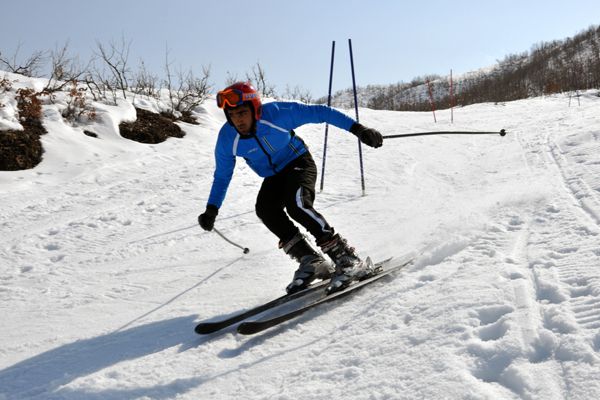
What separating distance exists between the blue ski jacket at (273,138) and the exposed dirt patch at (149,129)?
6.96m

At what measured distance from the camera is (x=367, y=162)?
939cm

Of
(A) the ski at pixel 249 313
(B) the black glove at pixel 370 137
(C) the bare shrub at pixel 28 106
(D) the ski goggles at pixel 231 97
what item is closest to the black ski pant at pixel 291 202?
(A) the ski at pixel 249 313

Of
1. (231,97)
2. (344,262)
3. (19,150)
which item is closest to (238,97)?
(231,97)

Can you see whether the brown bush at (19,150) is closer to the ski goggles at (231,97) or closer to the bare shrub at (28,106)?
the bare shrub at (28,106)

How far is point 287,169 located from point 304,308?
1183 millimetres

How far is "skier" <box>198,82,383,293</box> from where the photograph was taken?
11.5ft

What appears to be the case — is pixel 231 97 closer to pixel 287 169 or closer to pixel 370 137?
pixel 287 169

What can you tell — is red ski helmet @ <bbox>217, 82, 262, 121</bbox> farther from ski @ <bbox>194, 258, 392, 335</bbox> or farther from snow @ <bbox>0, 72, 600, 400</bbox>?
snow @ <bbox>0, 72, 600, 400</bbox>

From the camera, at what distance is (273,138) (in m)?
3.65

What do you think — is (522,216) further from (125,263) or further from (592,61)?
(592,61)

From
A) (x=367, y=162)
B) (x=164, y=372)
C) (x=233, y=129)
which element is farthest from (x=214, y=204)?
(x=367, y=162)

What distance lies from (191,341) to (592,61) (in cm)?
10661

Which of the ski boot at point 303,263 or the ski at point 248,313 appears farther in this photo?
the ski boot at point 303,263

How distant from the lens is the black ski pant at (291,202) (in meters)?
3.51
